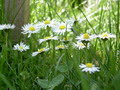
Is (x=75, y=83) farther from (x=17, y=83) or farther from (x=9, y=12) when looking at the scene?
(x=9, y=12)

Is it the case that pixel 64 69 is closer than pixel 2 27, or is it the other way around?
pixel 64 69

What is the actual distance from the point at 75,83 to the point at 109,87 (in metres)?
0.19

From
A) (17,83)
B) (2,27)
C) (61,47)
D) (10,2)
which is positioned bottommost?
(17,83)

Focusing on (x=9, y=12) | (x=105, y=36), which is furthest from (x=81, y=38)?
(x=9, y=12)

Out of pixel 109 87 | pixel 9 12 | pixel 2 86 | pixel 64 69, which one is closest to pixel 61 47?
pixel 64 69

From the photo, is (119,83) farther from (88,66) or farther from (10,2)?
(10,2)

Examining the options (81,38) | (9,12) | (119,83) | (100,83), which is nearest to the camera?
(119,83)

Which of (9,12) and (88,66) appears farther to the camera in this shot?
(9,12)

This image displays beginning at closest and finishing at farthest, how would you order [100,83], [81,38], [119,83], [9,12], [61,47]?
1. [119,83]
2. [100,83]
3. [81,38]
4. [61,47]
5. [9,12]

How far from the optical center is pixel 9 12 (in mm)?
2018

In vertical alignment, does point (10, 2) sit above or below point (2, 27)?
above

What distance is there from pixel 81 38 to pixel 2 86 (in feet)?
1.13

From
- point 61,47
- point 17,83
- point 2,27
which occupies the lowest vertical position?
point 17,83

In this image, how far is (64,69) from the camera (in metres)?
1.10
